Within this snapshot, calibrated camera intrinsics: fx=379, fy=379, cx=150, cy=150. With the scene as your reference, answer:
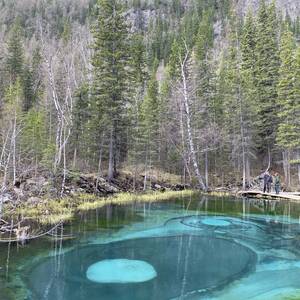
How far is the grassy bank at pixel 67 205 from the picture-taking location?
14523 mm

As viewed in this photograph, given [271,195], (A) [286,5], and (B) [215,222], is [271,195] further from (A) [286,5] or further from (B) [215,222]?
(A) [286,5]

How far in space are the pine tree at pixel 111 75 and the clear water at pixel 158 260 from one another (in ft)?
34.6

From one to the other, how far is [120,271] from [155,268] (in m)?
0.86

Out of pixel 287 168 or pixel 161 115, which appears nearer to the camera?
pixel 287 168

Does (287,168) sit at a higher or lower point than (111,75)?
lower

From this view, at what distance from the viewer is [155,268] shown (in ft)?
29.4

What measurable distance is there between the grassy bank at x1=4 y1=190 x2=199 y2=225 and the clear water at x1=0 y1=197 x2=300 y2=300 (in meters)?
0.98

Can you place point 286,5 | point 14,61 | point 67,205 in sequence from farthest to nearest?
point 286,5 < point 14,61 < point 67,205

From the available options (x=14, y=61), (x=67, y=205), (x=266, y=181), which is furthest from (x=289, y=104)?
(x=14, y=61)

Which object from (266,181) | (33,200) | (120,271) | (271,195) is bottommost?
(120,271)

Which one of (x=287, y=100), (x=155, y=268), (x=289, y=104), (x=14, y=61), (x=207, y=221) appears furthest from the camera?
(x=14, y=61)

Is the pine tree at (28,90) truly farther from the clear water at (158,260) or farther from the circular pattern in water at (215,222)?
the circular pattern in water at (215,222)

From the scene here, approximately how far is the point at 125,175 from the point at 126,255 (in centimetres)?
1721

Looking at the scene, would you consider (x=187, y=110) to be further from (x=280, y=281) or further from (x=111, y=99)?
(x=280, y=281)
